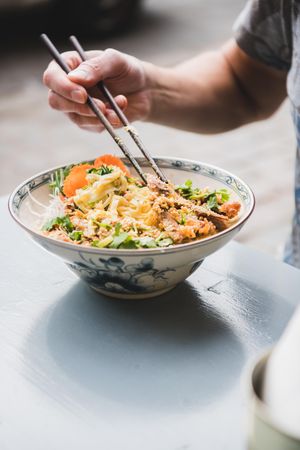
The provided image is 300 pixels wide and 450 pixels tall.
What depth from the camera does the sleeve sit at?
1393 mm

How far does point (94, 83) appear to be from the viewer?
1.16m

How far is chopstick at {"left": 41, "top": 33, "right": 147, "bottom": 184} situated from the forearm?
392 mm

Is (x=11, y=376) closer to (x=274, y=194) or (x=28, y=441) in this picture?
(x=28, y=441)

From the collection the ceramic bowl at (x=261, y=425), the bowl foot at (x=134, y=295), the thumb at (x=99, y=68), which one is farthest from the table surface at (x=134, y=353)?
the thumb at (x=99, y=68)

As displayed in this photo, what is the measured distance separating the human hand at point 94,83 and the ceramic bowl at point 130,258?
0.67 feet

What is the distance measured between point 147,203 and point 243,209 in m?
0.15

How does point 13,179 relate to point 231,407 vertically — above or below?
below

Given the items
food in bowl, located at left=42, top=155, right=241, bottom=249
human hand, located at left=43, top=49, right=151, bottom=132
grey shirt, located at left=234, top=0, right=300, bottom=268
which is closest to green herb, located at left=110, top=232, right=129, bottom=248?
food in bowl, located at left=42, top=155, right=241, bottom=249

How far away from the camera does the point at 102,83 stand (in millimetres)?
1181

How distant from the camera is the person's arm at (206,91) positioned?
1.41 meters

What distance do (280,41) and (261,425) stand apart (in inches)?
43.3

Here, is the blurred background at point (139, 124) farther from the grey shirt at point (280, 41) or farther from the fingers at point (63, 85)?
the fingers at point (63, 85)

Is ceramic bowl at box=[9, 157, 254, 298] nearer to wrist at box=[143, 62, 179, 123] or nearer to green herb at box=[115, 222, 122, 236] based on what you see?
green herb at box=[115, 222, 122, 236]

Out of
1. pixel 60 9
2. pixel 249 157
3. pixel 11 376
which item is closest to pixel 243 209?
pixel 11 376
